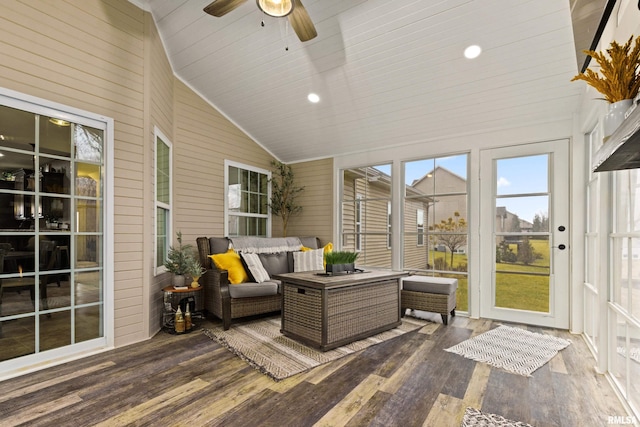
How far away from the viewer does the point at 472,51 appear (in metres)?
3.40

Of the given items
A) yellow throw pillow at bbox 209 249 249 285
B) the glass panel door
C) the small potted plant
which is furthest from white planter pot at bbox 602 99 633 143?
the glass panel door

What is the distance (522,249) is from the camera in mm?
4207

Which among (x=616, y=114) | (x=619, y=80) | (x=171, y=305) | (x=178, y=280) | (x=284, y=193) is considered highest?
(x=619, y=80)

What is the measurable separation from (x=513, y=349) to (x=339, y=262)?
1906 millimetres

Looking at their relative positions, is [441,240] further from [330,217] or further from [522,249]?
[330,217]

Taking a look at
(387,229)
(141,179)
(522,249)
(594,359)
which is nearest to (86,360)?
(141,179)

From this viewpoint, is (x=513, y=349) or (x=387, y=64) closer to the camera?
(x=513, y=349)

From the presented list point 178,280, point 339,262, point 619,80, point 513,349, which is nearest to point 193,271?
point 178,280

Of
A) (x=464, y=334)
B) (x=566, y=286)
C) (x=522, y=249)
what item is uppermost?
(x=522, y=249)

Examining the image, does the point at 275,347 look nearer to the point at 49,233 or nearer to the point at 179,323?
the point at 179,323

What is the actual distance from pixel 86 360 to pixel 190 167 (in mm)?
2731

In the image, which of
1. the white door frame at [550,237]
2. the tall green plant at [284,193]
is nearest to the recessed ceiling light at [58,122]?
the tall green plant at [284,193]

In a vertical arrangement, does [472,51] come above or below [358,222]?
above

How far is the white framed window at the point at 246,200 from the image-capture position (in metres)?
5.46
